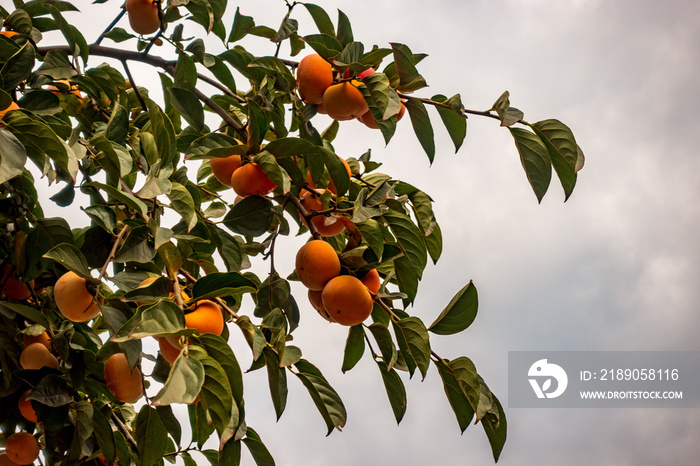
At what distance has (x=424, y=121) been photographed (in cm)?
76

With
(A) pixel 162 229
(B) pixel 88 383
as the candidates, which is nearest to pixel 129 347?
(A) pixel 162 229

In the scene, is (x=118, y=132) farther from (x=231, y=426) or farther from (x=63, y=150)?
(x=231, y=426)

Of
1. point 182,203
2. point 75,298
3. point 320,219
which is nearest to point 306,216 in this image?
point 320,219

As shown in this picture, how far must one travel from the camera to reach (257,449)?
2.31 ft

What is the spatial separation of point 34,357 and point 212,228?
0.27m

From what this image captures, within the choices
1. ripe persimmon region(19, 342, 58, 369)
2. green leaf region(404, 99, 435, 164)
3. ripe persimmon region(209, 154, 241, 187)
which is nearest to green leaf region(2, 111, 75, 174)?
ripe persimmon region(209, 154, 241, 187)

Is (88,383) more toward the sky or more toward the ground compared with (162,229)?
more toward the ground

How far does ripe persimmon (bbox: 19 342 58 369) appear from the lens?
2.39 feet

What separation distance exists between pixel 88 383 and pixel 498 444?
19.5 inches

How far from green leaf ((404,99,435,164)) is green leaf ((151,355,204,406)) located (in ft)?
1.40

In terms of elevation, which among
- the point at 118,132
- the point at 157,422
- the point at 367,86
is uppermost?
the point at 367,86

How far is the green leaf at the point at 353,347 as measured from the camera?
0.76 metres

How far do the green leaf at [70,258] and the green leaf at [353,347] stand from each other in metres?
0.32

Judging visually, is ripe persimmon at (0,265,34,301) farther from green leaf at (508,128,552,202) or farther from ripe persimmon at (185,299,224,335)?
green leaf at (508,128,552,202)
